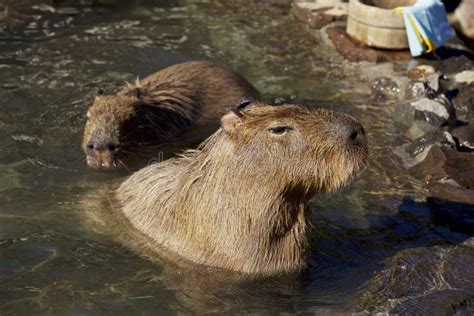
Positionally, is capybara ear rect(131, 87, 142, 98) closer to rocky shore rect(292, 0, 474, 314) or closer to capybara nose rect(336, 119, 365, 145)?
rocky shore rect(292, 0, 474, 314)

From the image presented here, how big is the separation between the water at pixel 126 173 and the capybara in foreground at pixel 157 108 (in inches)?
9.6

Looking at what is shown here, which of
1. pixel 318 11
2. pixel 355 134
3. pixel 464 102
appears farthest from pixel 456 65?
pixel 355 134

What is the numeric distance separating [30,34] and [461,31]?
14.9 feet

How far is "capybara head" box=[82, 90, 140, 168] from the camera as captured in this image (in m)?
6.31

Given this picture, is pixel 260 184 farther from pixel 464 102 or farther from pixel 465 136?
pixel 464 102

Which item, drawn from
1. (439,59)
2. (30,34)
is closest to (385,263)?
(439,59)

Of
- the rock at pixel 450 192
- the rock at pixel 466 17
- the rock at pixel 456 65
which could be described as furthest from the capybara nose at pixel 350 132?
the rock at pixel 466 17

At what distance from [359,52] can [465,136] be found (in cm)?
208

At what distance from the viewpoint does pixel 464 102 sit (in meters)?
7.61

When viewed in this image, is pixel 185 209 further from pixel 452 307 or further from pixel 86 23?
pixel 86 23

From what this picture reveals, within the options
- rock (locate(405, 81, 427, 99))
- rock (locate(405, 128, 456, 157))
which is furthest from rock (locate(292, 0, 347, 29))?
rock (locate(405, 128, 456, 157))

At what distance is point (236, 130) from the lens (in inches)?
179

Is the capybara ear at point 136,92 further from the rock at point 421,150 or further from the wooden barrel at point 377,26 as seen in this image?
the wooden barrel at point 377,26

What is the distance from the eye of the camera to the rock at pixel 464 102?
24.6 ft
